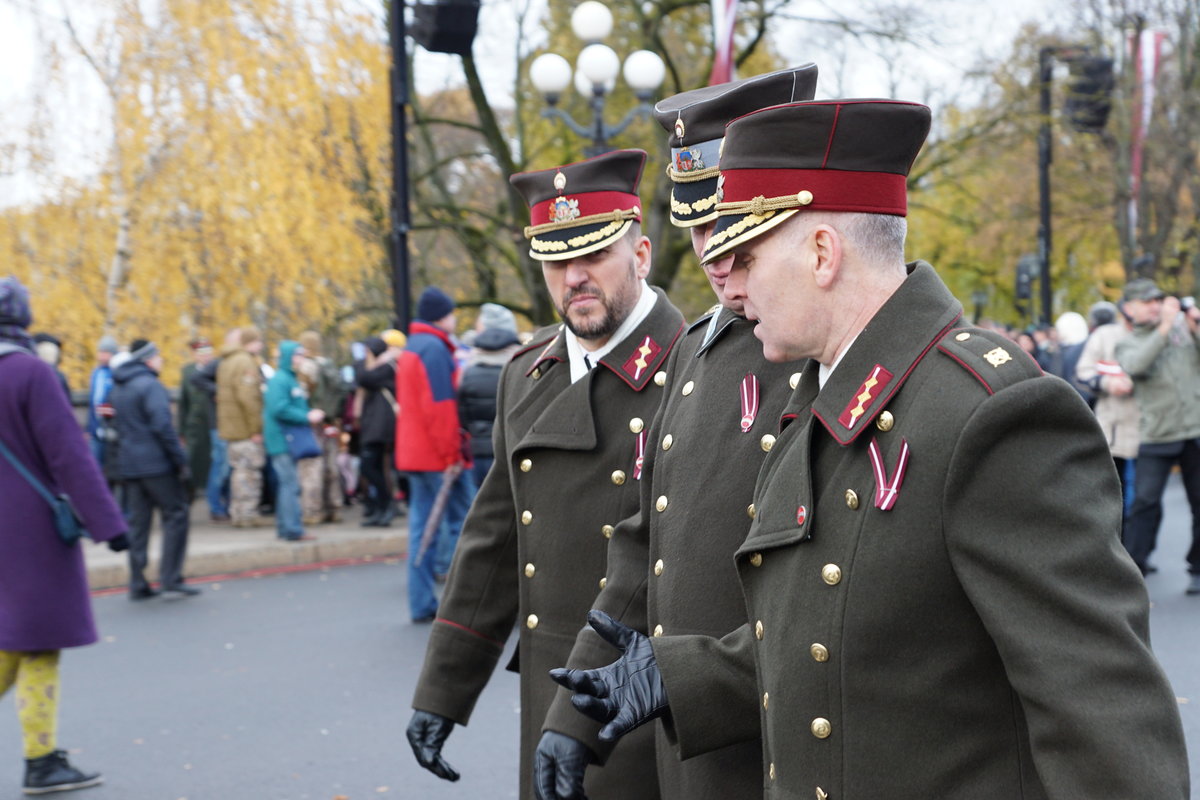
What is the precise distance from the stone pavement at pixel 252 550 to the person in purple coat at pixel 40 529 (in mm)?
5512

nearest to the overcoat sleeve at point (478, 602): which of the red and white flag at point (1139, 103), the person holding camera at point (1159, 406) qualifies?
the person holding camera at point (1159, 406)

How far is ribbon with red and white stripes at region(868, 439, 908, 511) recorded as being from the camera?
192 centimetres

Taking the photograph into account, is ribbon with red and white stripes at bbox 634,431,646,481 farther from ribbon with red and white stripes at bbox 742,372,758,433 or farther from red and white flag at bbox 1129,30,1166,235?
red and white flag at bbox 1129,30,1166,235

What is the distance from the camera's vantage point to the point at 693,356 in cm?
292

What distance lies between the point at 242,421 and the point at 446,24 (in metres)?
4.22

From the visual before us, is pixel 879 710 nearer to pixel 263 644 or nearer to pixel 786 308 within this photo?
Result: pixel 786 308

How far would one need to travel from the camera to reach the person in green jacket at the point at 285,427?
40.7 feet

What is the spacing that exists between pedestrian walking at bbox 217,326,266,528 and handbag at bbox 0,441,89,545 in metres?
7.37

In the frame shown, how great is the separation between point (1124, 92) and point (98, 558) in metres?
18.9

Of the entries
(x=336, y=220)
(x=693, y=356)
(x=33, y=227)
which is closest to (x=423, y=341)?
(x=693, y=356)

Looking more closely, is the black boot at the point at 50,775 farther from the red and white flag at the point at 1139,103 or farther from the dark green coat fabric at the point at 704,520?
the red and white flag at the point at 1139,103

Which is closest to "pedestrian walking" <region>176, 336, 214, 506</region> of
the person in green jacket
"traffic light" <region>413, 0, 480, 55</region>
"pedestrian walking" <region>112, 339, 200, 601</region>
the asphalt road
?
the person in green jacket

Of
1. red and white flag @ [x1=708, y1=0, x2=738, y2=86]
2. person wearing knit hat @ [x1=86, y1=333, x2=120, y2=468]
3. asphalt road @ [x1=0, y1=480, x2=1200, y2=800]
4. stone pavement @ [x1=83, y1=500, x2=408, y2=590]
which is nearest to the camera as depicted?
asphalt road @ [x1=0, y1=480, x2=1200, y2=800]

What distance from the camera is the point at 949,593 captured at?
1.90 meters
